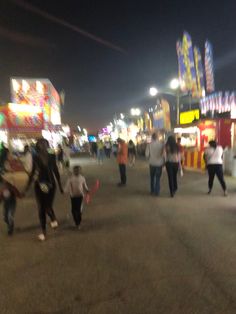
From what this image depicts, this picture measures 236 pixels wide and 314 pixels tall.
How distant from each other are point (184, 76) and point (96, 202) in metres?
26.2

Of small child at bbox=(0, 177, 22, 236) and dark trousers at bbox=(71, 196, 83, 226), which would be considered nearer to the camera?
small child at bbox=(0, 177, 22, 236)

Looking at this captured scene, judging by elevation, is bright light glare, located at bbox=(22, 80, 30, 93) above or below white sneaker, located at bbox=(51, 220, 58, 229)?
above

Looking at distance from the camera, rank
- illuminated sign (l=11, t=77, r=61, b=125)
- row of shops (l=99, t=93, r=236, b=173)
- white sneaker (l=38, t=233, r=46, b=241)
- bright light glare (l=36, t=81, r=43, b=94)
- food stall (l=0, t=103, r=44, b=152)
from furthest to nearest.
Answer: bright light glare (l=36, t=81, r=43, b=94), illuminated sign (l=11, t=77, r=61, b=125), food stall (l=0, t=103, r=44, b=152), row of shops (l=99, t=93, r=236, b=173), white sneaker (l=38, t=233, r=46, b=241)

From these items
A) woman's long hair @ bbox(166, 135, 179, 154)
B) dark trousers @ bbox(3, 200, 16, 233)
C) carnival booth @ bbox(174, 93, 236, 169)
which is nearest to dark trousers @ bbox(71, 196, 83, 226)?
dark trousers @ bbox(3, 200, 16, 233)

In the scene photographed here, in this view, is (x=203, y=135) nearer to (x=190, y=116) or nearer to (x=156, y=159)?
(x=156, y=159)

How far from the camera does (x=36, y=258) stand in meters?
5.33

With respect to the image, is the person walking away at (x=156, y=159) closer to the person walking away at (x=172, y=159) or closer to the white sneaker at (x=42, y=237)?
the person walking away at (x=172, y=159)

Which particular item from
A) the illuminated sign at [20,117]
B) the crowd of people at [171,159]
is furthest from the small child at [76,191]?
the illuminated sign at [20,117]

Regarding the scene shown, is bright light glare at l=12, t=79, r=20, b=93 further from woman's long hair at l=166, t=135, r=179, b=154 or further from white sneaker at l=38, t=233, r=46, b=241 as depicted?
white sneaker at l=38, t=233, r=46, b=241

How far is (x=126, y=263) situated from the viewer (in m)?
5.02

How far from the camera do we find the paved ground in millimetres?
3850

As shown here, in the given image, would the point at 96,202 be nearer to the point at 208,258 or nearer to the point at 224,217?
the point at 224,217

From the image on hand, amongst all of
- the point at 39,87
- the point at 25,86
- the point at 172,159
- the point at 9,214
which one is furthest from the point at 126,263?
the point at 39,87

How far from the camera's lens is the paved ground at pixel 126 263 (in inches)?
152
